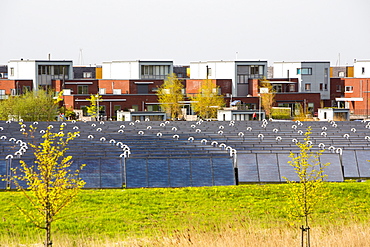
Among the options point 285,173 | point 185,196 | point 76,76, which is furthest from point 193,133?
point 76,76

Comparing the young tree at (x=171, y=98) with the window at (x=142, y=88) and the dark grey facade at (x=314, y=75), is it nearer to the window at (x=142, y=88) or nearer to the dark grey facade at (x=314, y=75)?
the window at (x=142, y=88)

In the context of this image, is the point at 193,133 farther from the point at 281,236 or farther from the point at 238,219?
the point at 281,236

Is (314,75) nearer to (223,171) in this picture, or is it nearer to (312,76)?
(312,76)

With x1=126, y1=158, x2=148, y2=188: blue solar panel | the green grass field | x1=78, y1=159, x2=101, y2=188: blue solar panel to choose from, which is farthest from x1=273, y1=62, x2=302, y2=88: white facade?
the green grass field

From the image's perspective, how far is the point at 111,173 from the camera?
95.9ft

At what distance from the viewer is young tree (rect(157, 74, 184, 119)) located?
90.6m

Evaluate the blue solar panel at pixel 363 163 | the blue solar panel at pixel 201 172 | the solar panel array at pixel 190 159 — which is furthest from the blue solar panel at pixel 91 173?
the blue solar panel at pixel 363 163

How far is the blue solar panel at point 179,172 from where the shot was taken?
1137 inches

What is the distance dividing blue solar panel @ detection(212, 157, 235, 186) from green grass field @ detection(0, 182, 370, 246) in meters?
1.50

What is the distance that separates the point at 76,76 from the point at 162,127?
232 ft

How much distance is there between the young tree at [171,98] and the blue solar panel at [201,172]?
60037 mm

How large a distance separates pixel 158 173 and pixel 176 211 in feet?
16.6

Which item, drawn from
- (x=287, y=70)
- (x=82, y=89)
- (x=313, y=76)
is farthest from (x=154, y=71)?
(x=313, y=76)

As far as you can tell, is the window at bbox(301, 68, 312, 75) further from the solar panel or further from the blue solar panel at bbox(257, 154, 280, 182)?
the blue solar panel at bbox(257, 154, 280, 182)
